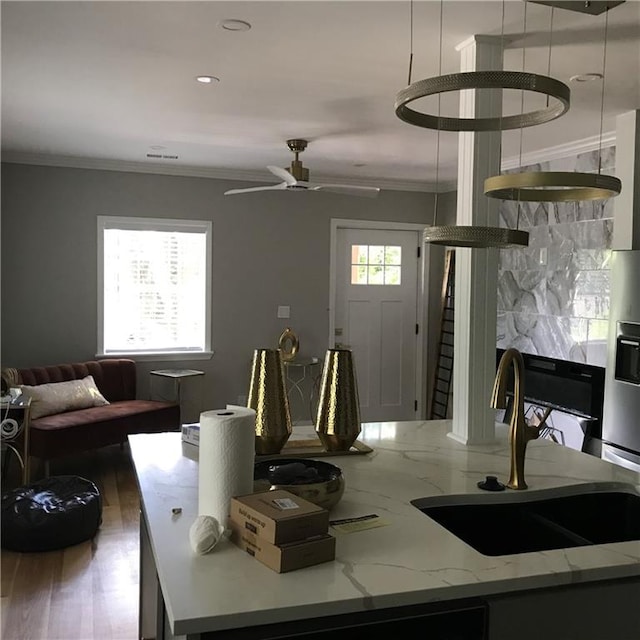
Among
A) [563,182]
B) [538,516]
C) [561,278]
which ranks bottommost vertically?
[538,516]

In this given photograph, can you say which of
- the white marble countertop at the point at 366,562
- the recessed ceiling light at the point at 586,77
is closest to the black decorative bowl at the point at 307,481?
the white marble countertop at the point at 366,562

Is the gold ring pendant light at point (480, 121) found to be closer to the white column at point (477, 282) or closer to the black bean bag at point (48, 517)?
the white column at point (477, 282)

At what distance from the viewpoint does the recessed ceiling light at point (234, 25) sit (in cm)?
258

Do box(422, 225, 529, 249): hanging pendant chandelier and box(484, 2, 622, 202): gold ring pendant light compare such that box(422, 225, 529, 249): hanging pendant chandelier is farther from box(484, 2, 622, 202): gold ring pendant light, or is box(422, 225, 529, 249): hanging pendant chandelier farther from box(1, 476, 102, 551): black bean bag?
box(1, 476, 102, 551): black bean bag

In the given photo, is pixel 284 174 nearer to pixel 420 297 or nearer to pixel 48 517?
pixel 48 517

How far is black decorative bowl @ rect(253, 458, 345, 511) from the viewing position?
1.59 meters

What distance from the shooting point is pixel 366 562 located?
1360 millimetres

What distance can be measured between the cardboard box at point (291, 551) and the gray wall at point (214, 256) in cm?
475

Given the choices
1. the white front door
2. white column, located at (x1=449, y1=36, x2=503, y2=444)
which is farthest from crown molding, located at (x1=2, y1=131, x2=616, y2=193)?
white column, located at (x1=449, y1=36, x2=503, y2=444)

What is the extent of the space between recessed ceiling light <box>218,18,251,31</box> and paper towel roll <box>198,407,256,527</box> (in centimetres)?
173

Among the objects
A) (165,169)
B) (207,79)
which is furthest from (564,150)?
(165,169)

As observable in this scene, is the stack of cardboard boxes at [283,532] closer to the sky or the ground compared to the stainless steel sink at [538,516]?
closer to the sky

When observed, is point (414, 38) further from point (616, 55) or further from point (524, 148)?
point (524, 148)

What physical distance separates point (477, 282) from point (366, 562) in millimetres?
1424
